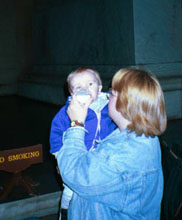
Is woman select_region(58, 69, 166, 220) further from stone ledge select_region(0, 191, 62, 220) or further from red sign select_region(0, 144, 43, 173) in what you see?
stone ledge select_region(0, 191, 62, 220)

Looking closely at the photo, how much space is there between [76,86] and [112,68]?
226 inches

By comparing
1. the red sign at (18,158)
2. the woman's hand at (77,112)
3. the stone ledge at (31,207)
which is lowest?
the stone ledge at (31,207)

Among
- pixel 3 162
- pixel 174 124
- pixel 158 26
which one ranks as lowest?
pixel 174 124

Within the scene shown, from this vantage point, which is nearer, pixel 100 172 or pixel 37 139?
pixel 100 172

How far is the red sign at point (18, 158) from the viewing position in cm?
309

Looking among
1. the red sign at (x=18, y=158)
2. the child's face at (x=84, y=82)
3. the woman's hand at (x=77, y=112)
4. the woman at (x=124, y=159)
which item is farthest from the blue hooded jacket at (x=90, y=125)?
the red sign at (x=18, y=158)

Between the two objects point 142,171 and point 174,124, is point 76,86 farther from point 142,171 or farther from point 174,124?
point 174,124

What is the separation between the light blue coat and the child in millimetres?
534

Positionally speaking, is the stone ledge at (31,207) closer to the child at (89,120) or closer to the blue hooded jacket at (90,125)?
the child at (89,120)

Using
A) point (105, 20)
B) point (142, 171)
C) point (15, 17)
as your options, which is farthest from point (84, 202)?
point (15, 17)

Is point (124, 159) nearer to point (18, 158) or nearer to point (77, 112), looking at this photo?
point (77, 112)

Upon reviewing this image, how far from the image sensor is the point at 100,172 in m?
1.44

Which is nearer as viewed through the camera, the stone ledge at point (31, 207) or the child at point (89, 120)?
the child at point (89, 120)

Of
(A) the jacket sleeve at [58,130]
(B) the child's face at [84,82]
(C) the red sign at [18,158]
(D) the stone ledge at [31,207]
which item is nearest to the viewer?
(A) the jacket sleeve at [58,130]
